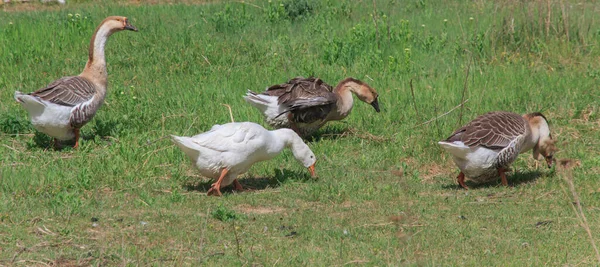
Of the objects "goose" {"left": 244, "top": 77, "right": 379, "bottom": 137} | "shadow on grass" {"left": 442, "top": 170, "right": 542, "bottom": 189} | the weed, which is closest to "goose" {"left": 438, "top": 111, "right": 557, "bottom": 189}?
"shadow on grass" {"left": 442, "top": 170, "right": 542, "bottom": 189}

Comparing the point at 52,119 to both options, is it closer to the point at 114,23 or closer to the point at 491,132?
the point at 114,23

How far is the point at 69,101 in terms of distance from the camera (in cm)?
970

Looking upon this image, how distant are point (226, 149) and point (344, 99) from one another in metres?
2.87

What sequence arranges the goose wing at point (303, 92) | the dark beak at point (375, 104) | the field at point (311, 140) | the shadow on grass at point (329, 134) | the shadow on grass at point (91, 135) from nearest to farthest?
the field at point (311, 140) < the shadow on grass at point (91, 135) < the goose wing at point (303, 92) < the shadow on grass at point (329, 134) < the dark beak at point (375, 104)

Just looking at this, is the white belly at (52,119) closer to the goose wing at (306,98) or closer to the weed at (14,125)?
the weed at (14,125)

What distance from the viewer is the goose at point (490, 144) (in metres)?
8.38

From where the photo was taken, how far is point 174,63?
1327 cm

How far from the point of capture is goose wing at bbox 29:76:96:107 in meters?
9.64

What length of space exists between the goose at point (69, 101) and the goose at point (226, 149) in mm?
2081

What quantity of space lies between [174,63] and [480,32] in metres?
5.31

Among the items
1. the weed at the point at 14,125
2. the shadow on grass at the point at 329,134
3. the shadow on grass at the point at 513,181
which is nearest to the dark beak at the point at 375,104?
the shadow on grass at the point at 329,134

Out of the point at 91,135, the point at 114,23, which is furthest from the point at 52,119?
the point at 114,23

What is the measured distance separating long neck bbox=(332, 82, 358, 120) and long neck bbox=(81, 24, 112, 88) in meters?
3.01

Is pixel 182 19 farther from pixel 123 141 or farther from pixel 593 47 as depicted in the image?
pixel 593 47
